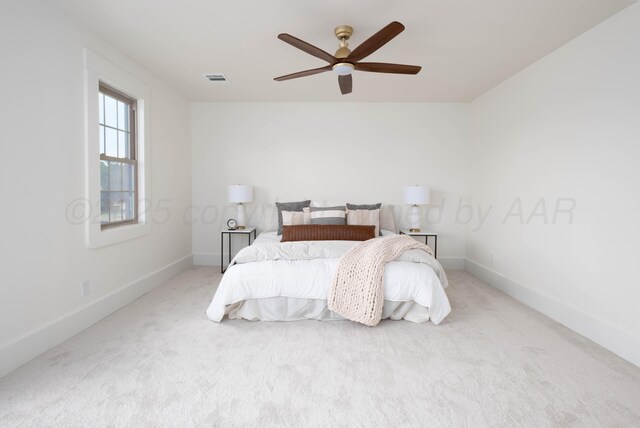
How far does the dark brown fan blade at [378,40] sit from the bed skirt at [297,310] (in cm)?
202

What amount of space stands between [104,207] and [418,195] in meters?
3.69

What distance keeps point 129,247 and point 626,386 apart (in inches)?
162

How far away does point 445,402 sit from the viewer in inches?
72.2

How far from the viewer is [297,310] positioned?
2939 mm

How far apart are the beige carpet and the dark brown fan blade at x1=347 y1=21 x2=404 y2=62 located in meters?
2.18

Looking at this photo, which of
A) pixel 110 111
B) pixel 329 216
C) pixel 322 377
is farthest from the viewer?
pixel 329 216

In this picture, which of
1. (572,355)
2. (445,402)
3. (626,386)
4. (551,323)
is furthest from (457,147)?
(445,402)

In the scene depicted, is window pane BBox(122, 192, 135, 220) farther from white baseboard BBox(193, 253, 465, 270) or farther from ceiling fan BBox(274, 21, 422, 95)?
ceiling fan BBox(274, 21, 422, 95)

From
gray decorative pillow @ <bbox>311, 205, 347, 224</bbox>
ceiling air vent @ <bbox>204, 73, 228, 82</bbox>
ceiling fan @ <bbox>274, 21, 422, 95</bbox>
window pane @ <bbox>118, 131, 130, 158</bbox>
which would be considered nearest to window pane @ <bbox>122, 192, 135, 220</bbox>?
window pane @ <bbox>118, 131, 130, 158</bbox>

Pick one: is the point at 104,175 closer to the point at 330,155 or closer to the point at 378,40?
the point at 378,40

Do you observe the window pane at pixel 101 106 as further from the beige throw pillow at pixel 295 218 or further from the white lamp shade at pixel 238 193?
the beige throw pillow at pixel 295 218

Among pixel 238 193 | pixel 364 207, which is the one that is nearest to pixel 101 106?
pixel 238 193

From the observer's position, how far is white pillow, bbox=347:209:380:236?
14.6ft

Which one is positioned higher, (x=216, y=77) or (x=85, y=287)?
(x=216, y=77)
